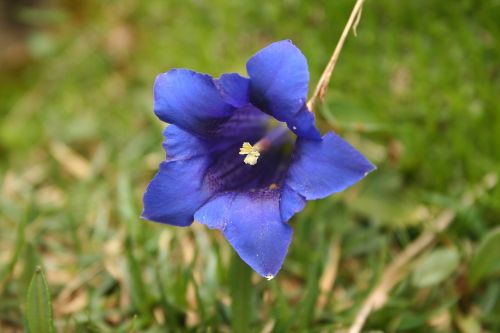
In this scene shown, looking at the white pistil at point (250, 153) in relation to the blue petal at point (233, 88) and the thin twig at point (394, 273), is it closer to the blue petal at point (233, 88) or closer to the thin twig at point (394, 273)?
the blue petal at point (233, 88)

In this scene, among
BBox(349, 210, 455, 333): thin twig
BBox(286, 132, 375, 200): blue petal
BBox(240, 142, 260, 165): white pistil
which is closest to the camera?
BBox(286, 132, 375, 200): blue petal

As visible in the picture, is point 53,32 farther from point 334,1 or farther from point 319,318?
point 319,318

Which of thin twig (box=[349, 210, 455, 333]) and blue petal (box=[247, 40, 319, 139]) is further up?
blue petal (box=[247, 40, 319, 139])

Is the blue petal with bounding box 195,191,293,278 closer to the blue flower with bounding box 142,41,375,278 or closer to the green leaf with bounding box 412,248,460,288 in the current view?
the blue flower with bounding box 142,41,375,278

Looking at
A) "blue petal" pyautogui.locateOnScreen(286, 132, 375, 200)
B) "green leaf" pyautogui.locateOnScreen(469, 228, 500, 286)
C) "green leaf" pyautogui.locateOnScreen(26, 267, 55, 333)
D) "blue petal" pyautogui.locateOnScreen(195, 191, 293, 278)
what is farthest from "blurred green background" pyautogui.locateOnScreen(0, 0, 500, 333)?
"blue petal" pyautogui.locateOnScreen(286, 132, 375, 200)

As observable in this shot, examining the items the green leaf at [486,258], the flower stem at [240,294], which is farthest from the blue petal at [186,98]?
the green leaf at [486,258]

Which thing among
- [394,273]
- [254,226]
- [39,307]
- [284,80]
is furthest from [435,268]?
[39,307]
